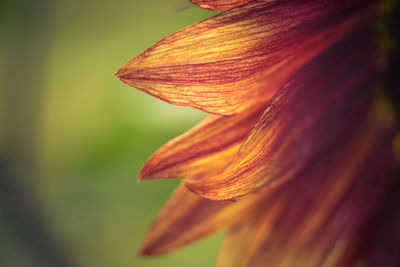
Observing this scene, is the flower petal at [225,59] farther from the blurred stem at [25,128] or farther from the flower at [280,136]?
the blurred stem at [25,128]

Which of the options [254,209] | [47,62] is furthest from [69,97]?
[254,209]

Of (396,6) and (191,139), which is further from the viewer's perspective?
(396,6)

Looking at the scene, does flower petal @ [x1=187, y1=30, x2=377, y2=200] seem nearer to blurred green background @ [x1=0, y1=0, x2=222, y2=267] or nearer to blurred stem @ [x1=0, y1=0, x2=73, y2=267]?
blurred green background @ [x1=0, y1=0, x2=222, y2=267]

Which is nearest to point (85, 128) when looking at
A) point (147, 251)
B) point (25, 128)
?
point (25, 128)

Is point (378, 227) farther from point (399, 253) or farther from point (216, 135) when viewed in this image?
point (216, 135)

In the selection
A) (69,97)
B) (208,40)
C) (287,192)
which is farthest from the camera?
(69,97)

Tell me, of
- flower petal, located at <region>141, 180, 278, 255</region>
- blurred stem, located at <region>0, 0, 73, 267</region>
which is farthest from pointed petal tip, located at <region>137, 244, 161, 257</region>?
blurred stem, located at <region>0, 0, 73, 267</region>

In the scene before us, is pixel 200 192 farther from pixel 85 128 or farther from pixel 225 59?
pixel 85 128
